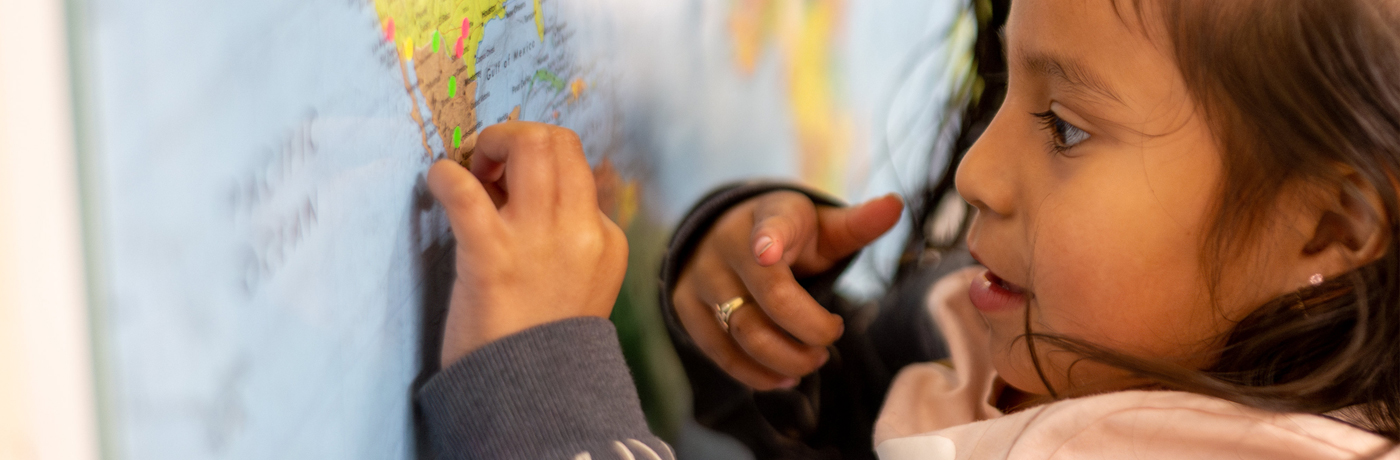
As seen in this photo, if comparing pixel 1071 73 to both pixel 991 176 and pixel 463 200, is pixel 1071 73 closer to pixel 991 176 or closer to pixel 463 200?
pixel 991 176

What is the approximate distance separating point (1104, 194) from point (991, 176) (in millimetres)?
71

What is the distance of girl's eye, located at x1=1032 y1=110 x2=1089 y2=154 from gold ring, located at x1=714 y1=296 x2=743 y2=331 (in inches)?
10.6

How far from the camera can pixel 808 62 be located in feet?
2.56

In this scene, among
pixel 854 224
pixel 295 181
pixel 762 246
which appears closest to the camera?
pixel 295 181

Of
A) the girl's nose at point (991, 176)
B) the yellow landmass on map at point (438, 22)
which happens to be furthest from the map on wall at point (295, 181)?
the girl's nose at point (991, 176)

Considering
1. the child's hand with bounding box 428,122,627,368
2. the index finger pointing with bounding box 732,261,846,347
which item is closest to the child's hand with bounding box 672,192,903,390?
the index finger pointing with bounding box 732,261,846,347

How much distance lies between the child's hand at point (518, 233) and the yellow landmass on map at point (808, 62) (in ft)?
1.08

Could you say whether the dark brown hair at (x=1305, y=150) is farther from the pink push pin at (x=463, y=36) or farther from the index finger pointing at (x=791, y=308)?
the pink push pin at (x=463, y=36)

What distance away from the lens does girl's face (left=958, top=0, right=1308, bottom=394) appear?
18.3 inches

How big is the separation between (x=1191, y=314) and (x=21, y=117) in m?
0.55

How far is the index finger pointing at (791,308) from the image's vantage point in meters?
0.65

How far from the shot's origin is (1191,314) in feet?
1.69

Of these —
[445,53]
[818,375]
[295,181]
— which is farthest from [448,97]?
[818,375]

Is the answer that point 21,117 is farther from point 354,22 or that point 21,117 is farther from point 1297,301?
point 1297,301
